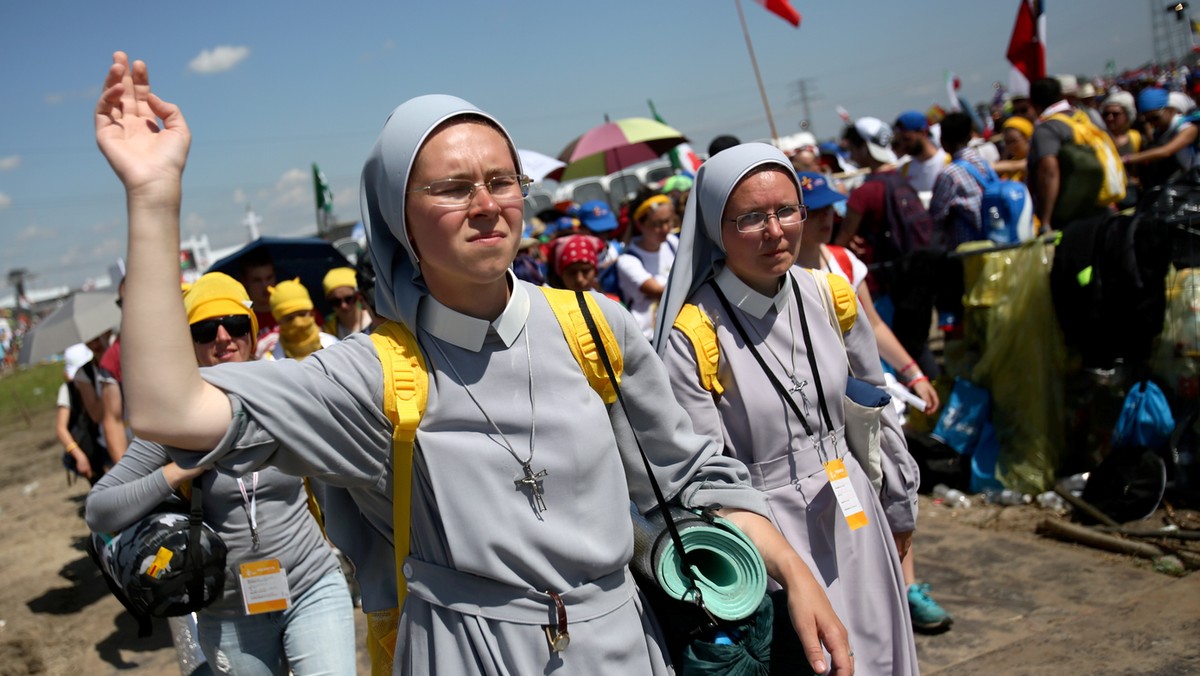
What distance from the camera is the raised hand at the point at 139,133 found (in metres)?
1.50

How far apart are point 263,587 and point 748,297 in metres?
1.97

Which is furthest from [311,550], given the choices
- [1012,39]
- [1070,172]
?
[1012,39]

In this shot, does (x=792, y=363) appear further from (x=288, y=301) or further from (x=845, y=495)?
(x=288, y=301)

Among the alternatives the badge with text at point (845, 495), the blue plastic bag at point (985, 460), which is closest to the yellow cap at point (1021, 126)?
the blue plastic bag at point (985, 460)

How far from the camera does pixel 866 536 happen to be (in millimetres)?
2975

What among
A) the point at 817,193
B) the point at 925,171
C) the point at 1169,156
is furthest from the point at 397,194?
the point at 1169,156

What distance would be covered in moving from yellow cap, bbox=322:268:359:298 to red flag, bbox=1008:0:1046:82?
26.1ft

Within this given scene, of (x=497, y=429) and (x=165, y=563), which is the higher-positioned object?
(x=497, y=429)

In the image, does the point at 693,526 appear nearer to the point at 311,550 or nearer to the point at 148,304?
the point at 148,304

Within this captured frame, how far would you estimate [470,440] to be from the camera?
1.81 m

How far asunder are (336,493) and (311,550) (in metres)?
1.62

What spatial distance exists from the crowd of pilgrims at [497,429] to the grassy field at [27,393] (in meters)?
23.1

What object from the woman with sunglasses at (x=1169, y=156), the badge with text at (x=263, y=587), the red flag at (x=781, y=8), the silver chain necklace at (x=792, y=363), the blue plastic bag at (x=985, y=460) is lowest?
the blue plastic bag at (x=985, y=460)

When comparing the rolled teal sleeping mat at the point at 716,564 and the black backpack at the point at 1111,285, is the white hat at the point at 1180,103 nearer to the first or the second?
the black backpack at the point at 1111,285
